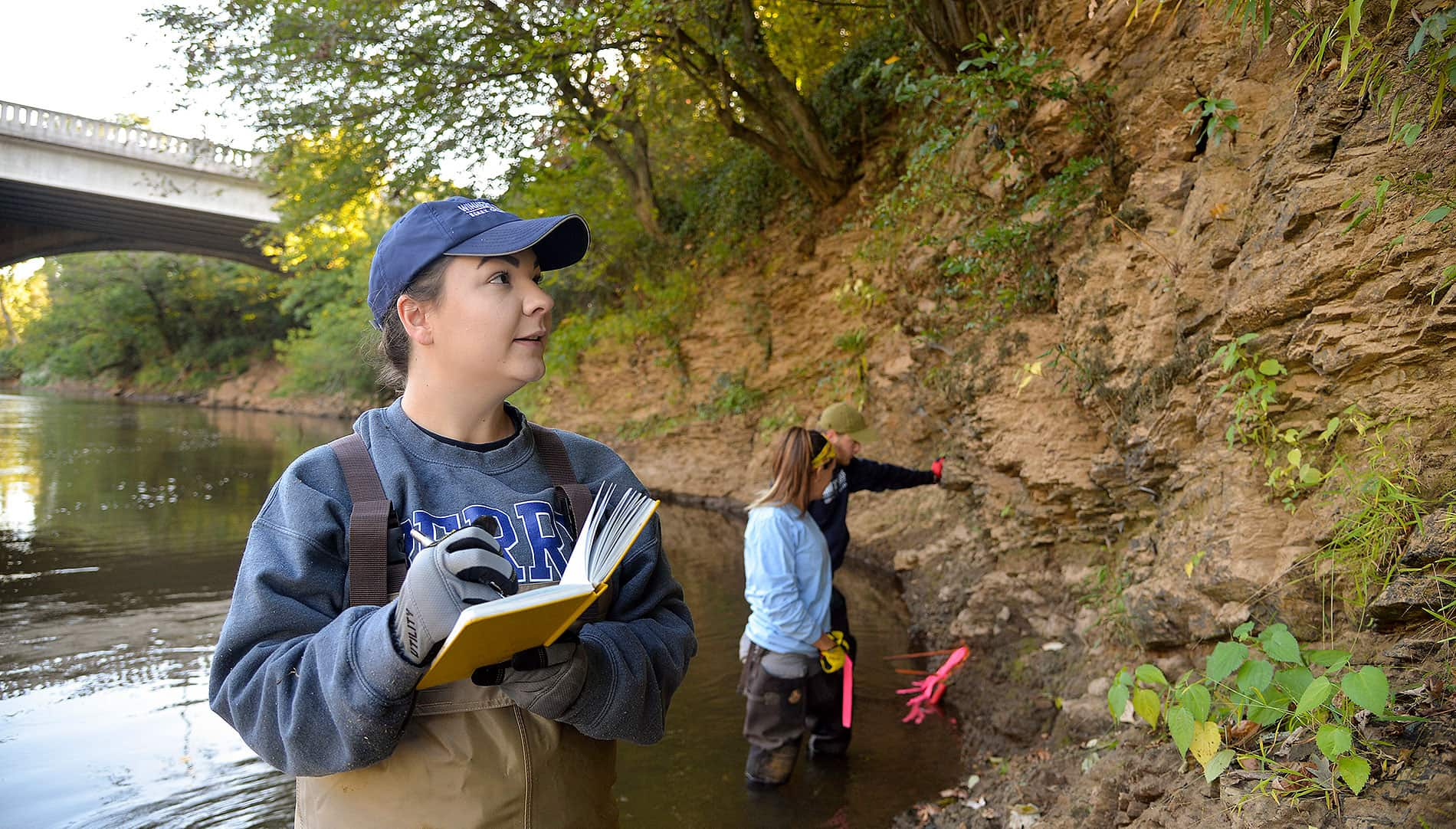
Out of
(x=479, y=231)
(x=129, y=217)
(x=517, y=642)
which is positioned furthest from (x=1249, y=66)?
(x=129, y=217)

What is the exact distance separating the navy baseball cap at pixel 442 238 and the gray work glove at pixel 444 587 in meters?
0.66

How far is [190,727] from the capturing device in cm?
617

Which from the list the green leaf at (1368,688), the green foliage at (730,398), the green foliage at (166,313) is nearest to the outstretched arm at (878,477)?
the green leaf at (1368,688)

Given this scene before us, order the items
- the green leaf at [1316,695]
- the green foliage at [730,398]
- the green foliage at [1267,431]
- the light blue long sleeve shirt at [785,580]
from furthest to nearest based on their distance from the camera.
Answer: the green foliage at [730,398]
the light blue long sleeve shirt at [785,580]
the green foliage at [1267,431]
the green leaf at [1316,695]

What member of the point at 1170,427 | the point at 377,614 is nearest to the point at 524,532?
the point at 377,614

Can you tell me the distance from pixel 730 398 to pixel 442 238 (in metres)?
13.0

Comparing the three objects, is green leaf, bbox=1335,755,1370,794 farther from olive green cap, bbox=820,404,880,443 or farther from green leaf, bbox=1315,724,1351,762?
olive green cap, bbox=820,404,880,443

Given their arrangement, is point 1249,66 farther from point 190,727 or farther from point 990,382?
point 190,727

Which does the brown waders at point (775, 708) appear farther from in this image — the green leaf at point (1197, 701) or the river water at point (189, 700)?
the green leaf at point (1197, 701)

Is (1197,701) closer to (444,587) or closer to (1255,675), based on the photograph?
(1255,675)

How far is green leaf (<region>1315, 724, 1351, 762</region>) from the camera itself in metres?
2.53

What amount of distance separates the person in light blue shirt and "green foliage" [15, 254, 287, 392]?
152 ft

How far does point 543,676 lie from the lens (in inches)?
64.1

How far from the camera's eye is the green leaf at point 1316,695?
261 cm
